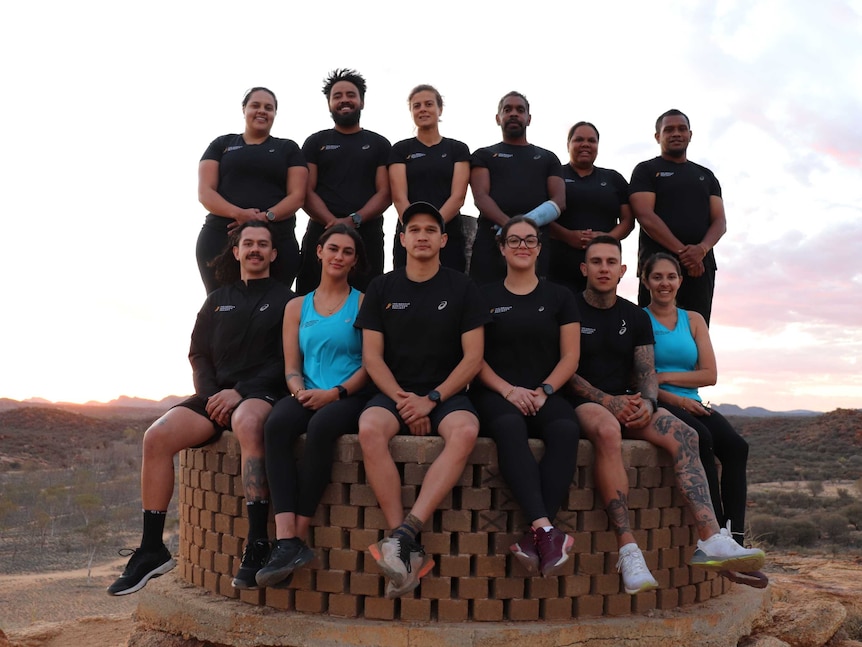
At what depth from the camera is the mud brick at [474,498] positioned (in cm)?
539

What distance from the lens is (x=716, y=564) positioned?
543 cm

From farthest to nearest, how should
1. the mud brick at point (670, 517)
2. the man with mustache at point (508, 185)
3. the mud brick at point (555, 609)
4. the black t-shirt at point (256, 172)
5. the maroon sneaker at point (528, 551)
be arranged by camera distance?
1. the man with mustache at point (508, 185)
2. the black t-shirt at point (256, 172)
3. the mud brick at point (670, 517)
4. the mud brick at point (555, 609)
5. the maroon sneaker at point (528, 551)

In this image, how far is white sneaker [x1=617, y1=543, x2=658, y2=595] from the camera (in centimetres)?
518

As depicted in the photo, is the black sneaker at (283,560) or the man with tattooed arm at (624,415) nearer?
the black sneaker at (283,560)

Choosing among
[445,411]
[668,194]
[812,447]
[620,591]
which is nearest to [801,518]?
[668,194]

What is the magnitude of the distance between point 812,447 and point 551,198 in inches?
1425

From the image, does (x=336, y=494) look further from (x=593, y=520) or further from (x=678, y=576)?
(x=678, y=576)

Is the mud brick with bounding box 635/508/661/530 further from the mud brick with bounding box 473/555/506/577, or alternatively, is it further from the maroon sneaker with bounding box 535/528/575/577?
the mud brick with bounding box 473/555/506/577

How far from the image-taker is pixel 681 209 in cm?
775

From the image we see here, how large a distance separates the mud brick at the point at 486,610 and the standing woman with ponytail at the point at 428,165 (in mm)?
3306

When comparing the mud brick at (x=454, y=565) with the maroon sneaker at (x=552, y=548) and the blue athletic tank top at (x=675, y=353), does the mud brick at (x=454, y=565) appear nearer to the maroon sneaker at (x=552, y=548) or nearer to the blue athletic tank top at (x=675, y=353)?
the maroon sneaker at (x=552, y=548)

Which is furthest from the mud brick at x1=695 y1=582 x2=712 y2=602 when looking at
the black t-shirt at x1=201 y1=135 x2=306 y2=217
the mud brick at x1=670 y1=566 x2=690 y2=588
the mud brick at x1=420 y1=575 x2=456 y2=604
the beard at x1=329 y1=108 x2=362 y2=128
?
the beard at x1=329 y1=108 x2=362 y2=128

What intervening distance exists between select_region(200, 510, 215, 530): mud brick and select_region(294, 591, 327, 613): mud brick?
101 centimetres

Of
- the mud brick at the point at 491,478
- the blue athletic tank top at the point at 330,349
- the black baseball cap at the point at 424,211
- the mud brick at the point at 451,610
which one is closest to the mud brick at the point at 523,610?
the mud brick at the point at 451,610
